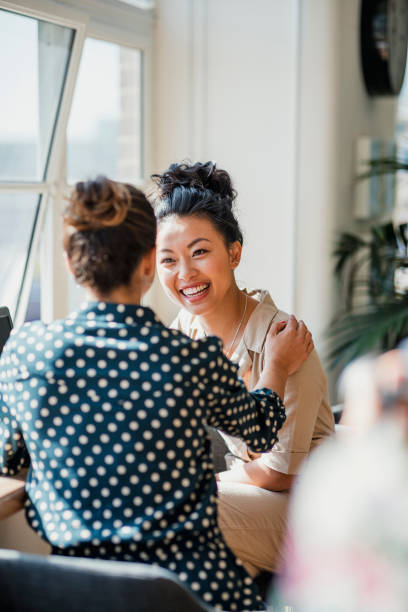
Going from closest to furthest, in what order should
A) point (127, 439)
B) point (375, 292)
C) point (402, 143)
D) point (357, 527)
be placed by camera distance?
point (357, 527) → point (127, 439) → point (375, 292) → point (402, 143)

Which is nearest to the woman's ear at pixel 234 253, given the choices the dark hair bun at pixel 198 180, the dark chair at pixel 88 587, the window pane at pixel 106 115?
the dark hair bun at pixel 198 180

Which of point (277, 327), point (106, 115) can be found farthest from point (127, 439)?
point (106, 115)

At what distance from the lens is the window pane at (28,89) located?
2.79 m

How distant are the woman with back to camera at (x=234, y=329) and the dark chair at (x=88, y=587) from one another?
68 cm

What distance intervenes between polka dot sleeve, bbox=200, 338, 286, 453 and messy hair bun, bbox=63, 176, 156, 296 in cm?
19

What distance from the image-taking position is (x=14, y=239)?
9.81 ft

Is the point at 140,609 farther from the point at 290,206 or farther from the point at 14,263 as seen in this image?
the point at 290,206

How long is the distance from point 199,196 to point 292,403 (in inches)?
22.4

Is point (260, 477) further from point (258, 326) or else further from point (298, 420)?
point (258, 326)

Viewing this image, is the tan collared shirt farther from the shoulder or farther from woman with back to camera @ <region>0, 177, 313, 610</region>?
the shoulder

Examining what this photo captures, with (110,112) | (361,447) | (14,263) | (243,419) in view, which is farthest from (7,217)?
(361,447)

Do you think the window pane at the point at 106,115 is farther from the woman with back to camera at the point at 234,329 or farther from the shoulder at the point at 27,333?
the shoulder at the point at 27,333

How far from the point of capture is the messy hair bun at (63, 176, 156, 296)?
1199mm

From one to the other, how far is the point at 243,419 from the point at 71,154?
89.2 inches
